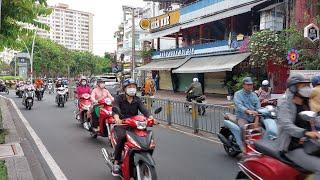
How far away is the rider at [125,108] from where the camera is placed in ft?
21.9

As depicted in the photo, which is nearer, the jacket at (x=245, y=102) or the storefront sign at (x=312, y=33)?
the jacket at (x=245, y=102)

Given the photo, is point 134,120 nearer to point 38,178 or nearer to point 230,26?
point 38,178

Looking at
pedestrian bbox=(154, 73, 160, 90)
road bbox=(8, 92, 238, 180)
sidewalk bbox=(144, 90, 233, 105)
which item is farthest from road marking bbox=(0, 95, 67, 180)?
pedestrian bbox=(154, 73, 160, 90)

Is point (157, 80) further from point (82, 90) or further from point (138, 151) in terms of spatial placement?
point (138, 151)

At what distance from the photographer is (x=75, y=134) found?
12523 millimetres

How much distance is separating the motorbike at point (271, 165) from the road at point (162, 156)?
2.39 meters

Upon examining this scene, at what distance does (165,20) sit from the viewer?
39.3m

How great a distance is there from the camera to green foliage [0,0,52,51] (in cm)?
1098

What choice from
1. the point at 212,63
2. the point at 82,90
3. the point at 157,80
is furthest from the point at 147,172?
the point at 157,80

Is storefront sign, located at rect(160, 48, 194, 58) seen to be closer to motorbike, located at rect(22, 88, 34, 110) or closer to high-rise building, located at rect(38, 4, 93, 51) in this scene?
motorbike, located at rect(22, 88, 34, 110)

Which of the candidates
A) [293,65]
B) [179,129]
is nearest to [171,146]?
[179,129]

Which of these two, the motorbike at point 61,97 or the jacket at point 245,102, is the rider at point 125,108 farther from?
the motorbike at point 61,97

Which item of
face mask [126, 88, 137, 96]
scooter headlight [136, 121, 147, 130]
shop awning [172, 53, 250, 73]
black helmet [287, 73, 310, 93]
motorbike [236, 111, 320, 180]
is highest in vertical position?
shop awning [172, 53, 250, 73]

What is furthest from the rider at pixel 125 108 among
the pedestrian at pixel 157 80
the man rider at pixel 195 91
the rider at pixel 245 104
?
the pedestrian at pixel 157 80
